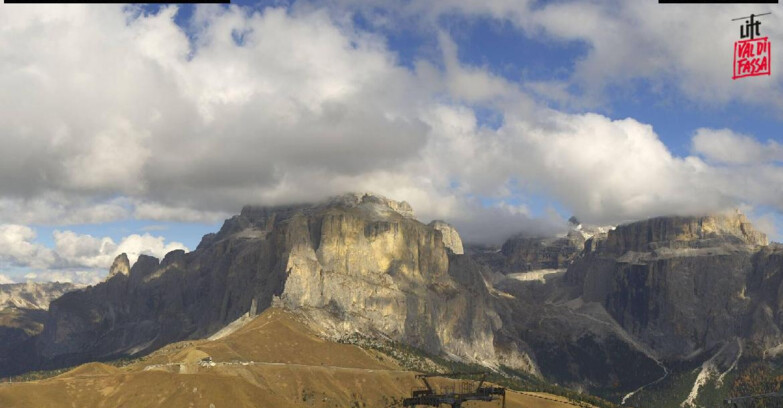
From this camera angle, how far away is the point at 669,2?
101688 mm

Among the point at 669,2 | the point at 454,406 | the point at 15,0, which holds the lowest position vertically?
the point at 454,406

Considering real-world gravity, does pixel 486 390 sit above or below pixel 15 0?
below

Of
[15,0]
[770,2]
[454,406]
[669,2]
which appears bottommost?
[454,406]

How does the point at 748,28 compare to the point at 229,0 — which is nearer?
the point at 229,0

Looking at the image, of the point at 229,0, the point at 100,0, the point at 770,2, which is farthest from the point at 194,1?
the point at 770,2

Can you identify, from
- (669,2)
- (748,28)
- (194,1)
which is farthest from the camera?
(748,28)

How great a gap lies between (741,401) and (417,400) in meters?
61.7

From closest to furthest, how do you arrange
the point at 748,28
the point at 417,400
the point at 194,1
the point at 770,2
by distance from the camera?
the point at 194,1 < the point at 770,2 < the point at 748,28 < the point at 417,400

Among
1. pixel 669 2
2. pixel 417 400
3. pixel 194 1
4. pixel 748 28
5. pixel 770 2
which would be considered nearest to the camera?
pixel 194 1

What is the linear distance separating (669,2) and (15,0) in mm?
71619

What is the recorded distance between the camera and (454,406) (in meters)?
176

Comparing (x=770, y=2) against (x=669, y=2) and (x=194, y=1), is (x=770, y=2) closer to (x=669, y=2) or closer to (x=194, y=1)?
(x=669, y=2)

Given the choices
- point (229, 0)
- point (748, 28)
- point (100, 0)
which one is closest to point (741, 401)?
point (748, 28)

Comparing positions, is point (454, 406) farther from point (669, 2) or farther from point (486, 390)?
point (669, 2)
